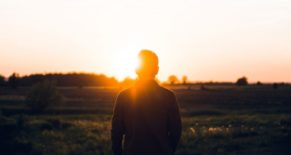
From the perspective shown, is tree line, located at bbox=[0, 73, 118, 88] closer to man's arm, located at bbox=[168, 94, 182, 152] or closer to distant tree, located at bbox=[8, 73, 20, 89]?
distant tree, located at bbox=[8, 73, 20, 89]


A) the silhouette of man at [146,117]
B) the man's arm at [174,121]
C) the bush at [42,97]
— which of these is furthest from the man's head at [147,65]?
the bush at [42,97]

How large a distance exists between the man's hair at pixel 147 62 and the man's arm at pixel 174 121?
344 millimetres

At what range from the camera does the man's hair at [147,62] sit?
5.20 meters

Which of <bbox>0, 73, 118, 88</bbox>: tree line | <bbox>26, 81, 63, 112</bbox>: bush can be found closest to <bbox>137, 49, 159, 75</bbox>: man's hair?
<bbox>26, 81, 63, 112</bbox>: bush

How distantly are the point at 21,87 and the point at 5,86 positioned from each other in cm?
429

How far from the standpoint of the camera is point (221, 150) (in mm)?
19062

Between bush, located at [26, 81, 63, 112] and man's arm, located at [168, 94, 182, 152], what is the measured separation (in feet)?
197

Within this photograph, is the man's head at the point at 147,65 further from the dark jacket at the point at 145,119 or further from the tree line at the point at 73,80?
the tree line at the point at 73,80

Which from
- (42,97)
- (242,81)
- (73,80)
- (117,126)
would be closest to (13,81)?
(73,80)

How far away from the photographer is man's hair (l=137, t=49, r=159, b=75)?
17.1 ft

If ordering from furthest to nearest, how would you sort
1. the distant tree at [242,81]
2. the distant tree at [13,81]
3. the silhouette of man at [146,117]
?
1. the distant tree at [242,81]
2. the distant tree at [13,81]
3. the silhouette of man at [146,117]

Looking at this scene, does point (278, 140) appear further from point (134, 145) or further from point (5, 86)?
point (5, 86)

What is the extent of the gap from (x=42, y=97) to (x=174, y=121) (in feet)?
198

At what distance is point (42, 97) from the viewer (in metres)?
64.2
